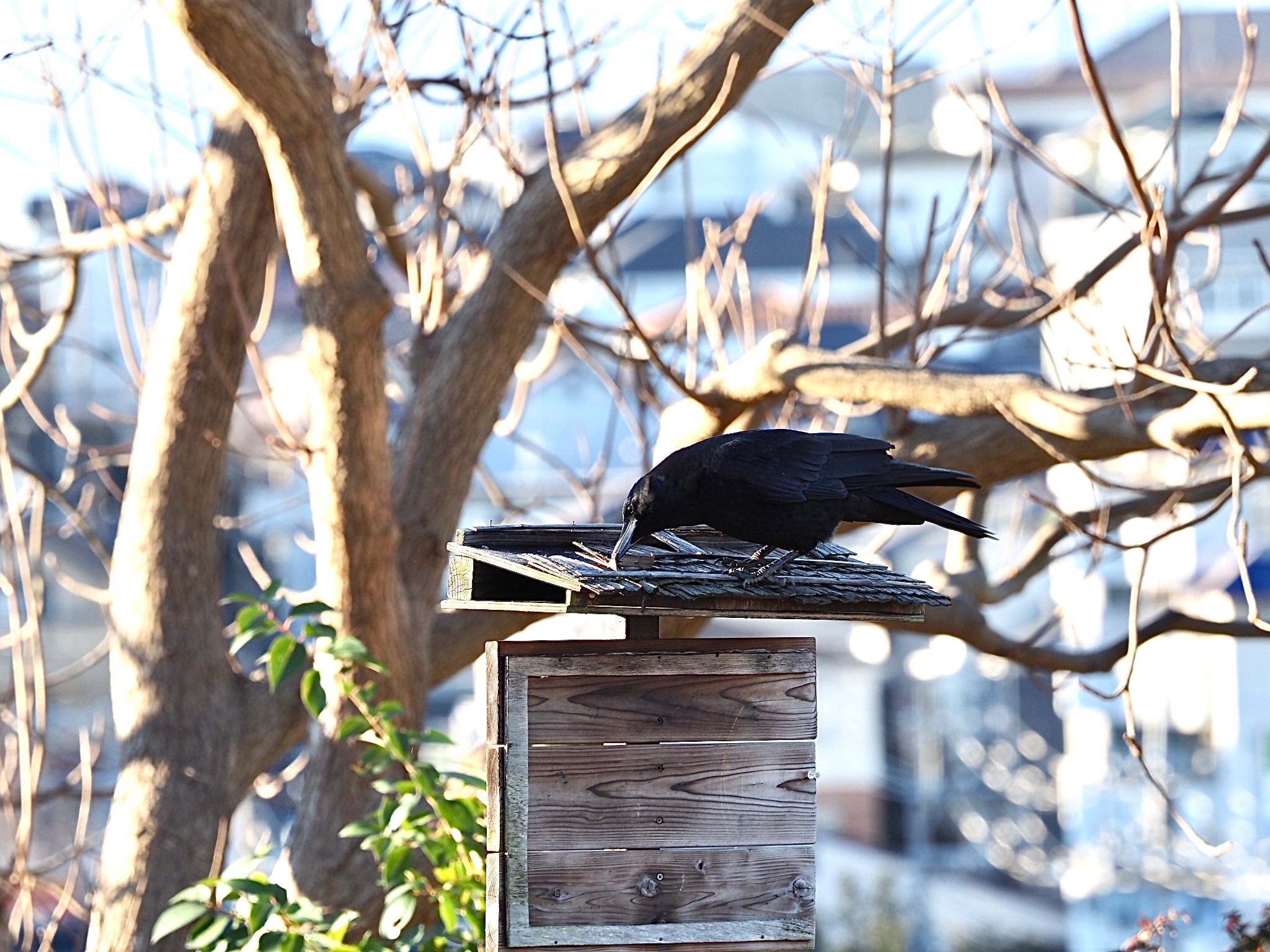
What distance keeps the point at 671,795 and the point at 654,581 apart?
50cm

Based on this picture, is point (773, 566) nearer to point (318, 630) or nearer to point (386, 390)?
point (318, 630)

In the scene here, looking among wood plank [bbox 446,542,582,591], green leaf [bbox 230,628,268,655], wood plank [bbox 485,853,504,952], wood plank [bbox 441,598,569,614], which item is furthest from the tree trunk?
wood plank [bbox 485,853,504,952]

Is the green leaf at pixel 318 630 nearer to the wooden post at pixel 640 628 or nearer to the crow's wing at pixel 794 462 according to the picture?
the wooden post at pixel 640 628

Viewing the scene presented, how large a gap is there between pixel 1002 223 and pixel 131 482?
23323mm

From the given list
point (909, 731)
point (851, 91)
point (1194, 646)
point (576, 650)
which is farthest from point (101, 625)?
point (576, 650)

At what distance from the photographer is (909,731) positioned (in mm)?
21188

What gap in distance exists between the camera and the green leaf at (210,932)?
2736mm

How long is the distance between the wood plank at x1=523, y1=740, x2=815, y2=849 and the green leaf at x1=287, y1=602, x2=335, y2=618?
27.2 inches

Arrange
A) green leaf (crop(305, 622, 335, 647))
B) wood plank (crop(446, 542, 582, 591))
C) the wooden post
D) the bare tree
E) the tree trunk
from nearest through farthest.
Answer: wood plank (crop(446, 542, 582, 591))
the wooden post
green leaf (crop(305, 622, 335, 647))
the bare tree
the tree trunk

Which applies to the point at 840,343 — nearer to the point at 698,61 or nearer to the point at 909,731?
the point at 909,731

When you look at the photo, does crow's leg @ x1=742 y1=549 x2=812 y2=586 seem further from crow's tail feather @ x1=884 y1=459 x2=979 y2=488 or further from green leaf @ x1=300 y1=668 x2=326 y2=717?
green leaf @ x1=300 y1=668 x2=326 y2=717

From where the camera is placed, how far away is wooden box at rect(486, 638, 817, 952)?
2.41 metres

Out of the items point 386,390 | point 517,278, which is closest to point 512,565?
point 517,278

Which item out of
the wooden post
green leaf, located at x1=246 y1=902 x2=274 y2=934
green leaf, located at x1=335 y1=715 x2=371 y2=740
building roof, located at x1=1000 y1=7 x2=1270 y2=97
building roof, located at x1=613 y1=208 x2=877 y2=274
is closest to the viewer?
the wooden post
